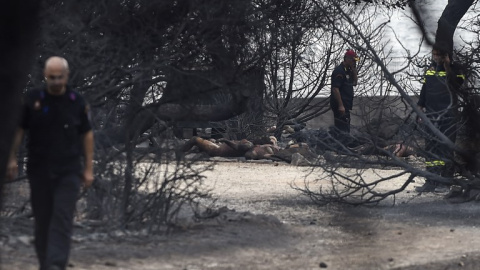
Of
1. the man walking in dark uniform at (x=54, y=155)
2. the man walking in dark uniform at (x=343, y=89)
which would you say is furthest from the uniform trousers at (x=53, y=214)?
the man walking in dark uniform at (x=343, y=89)

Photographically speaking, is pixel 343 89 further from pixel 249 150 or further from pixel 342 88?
pixel 249 150

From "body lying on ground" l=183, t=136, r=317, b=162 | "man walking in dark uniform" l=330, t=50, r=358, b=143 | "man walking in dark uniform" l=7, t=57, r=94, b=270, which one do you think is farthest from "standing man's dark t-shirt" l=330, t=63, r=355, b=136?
"man walking in dark uniform" l=7, t=57, r=94, b=270

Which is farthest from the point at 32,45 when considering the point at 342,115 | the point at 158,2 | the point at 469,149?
the point at 342,115

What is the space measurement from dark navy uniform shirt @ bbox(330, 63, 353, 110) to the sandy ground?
153 inches

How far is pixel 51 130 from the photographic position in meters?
6.84

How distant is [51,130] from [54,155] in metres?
0.17

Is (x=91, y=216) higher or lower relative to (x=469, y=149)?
lower

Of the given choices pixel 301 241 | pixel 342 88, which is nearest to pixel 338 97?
pixel 342 88

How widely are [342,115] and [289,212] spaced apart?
15.5ft

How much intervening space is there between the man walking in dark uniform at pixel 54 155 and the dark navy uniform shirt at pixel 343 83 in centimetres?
986

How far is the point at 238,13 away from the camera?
33.6 feet

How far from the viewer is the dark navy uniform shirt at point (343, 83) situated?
55.1ft

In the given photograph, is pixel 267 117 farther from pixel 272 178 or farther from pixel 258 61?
pixel 258 61

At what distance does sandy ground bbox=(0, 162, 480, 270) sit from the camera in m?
8.09
